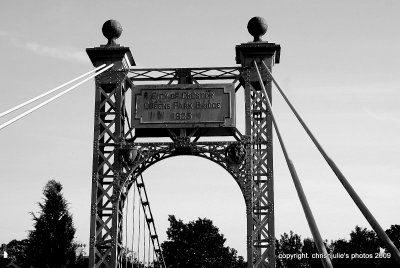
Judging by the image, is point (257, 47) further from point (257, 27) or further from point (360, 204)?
point (360, 204)

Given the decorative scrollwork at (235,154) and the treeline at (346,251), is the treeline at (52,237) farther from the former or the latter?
the treeline at (346,251)

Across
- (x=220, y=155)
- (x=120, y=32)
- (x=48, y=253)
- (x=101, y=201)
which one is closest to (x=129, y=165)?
(x=101, y=201)

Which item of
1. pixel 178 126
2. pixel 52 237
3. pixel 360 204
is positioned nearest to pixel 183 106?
pixel 178 126

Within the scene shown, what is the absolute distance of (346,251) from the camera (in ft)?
212

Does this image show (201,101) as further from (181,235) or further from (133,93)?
(181,235)

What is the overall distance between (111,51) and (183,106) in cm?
267

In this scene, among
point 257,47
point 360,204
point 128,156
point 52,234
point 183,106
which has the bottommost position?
point 360,204

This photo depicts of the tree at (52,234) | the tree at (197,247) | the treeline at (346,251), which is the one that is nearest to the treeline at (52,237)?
the tree at (52,234)

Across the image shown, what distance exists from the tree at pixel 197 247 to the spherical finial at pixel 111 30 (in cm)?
4960

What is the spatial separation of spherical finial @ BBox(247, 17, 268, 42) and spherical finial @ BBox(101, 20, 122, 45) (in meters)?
3.80

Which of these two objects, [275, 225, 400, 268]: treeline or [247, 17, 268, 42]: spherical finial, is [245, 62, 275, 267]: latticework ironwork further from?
[275, 225, 400, 268]: treeline

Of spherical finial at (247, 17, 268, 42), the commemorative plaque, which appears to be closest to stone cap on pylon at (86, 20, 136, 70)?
the commemorative plaque

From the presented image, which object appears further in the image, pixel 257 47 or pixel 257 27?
pixel 257 27

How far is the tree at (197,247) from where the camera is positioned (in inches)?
2709
